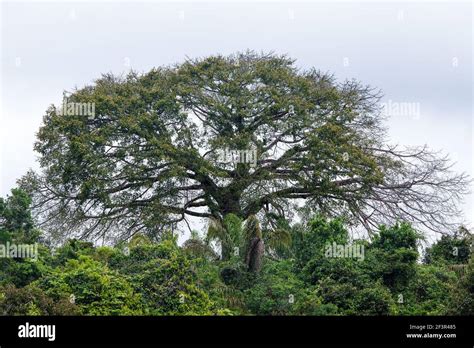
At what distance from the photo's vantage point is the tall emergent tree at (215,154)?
29.2 m

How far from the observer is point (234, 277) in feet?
80.2

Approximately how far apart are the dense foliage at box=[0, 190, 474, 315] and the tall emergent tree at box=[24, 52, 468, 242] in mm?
2799

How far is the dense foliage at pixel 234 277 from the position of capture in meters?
20.7

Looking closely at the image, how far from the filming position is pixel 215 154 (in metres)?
29.3

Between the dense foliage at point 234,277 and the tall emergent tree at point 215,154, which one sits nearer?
the dense foliage at point 234,277

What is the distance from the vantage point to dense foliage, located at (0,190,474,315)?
814 inches

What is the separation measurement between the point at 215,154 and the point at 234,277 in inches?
222

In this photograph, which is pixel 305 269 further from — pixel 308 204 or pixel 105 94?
pixel 105 94

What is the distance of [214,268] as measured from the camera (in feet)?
79.8

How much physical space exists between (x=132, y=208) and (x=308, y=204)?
4.83 metres

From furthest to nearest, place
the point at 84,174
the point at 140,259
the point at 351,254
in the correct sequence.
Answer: the point at 84,174, the point at 351,254, the point at 140,259

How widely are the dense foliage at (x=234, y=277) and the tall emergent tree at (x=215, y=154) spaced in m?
2.80
